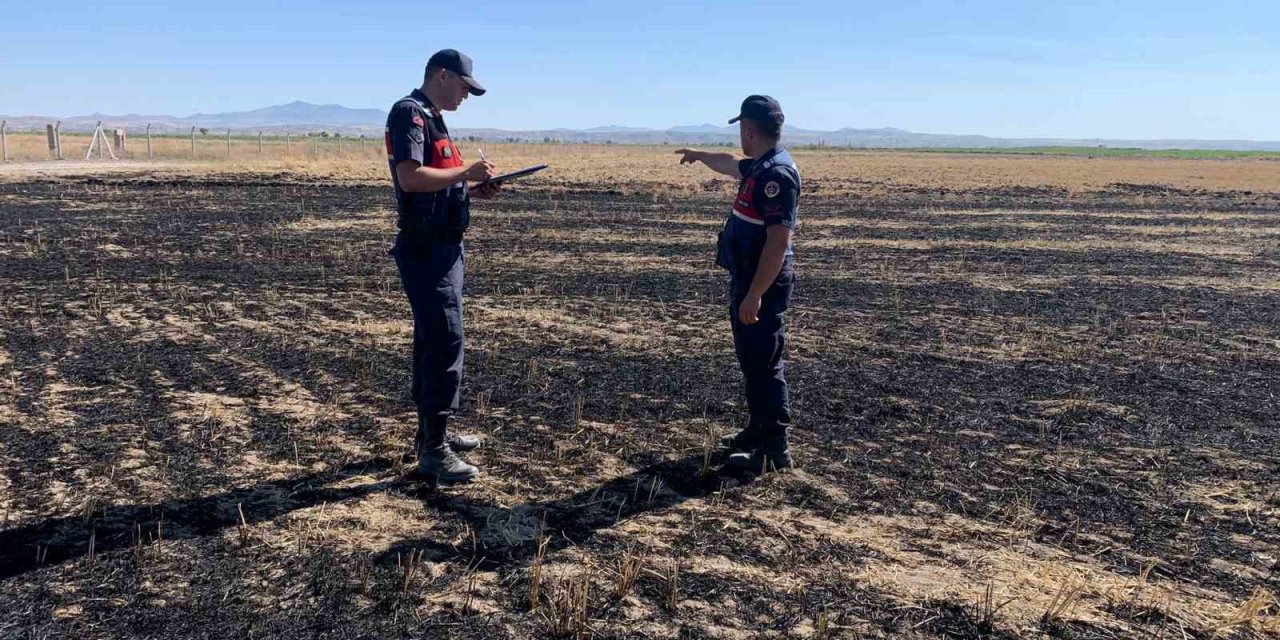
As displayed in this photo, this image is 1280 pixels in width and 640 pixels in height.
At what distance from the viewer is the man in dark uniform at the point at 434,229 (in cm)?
420

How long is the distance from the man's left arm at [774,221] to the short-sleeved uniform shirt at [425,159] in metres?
1.56

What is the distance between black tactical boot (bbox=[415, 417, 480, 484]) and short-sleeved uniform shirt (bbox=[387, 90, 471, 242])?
1024 mm

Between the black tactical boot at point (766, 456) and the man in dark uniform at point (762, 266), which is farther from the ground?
the man in dark uniform at point (762, 266)

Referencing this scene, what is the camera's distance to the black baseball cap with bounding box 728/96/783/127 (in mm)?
4488

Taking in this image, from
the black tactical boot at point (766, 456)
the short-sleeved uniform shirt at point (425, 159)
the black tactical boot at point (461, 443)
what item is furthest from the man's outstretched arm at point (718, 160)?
the black tactical boot at point (461, 443)

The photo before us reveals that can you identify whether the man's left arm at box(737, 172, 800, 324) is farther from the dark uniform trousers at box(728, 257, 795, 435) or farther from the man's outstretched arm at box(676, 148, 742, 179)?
the man's outstretched arm at box(676, 148, 742, 179)

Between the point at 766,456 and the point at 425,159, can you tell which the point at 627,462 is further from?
the point at 425,159

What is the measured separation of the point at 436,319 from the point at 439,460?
0.76 meters

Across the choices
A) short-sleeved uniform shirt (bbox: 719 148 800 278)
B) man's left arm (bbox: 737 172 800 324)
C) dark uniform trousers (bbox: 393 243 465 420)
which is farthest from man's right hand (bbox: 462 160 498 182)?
man's left arm (bbox: 737 172 800 324)

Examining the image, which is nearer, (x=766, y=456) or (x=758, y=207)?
(x=758, y=207)

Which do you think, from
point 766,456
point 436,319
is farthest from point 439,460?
point 766,456

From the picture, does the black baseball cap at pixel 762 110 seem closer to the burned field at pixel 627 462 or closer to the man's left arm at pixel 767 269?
the man's left arm at pixel 767 269

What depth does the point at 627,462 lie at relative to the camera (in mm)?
4887

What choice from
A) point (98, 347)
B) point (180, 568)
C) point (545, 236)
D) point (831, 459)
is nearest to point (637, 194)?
point (545, 236)
